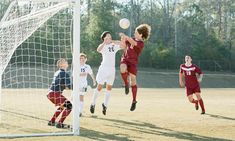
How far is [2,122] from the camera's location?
12.5 meters

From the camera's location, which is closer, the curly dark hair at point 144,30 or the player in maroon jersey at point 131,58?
the player in maroon jersey at point 131,58

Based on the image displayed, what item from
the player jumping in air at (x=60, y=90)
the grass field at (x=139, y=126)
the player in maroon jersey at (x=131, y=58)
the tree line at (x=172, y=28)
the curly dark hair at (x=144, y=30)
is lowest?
the grass field at (x=139, y=126)

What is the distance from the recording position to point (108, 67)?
1317 centimetres

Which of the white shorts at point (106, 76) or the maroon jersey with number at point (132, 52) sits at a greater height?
the maroon jersey with number at point (132, 52)

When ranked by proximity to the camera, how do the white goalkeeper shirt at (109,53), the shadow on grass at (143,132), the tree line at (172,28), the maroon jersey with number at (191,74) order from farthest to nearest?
the tree line at (172,28) → the maroon jersey with number at (191,74) → the white goalkeeper shirt at (109,53) → the shadow on grass at (143,132)

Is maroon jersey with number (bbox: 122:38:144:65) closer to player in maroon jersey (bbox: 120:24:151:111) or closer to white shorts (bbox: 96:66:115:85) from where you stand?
player in maroon jersey (bbox: 120:24:151:111)

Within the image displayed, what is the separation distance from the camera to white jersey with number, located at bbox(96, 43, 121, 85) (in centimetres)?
1298

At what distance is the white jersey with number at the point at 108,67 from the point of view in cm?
1298

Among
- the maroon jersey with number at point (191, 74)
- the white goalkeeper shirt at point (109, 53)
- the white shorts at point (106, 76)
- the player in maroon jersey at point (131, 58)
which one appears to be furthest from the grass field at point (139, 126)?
the maroon jersey with number at point (191, 74)

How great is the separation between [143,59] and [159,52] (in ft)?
7.84

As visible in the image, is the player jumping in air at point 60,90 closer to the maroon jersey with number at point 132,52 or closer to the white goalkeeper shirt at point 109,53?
the maroon jersey with number at point 132,52

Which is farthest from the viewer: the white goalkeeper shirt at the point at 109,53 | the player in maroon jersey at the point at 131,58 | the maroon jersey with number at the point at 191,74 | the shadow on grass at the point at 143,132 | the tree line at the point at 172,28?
the tree line at the point at 172,28

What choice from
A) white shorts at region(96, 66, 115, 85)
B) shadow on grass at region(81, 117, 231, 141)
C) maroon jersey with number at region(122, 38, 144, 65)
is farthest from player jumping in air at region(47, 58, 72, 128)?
white shorts at region(96, 66, 115, 85)

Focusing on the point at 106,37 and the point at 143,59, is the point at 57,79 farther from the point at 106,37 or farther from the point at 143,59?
the point at 143,59
